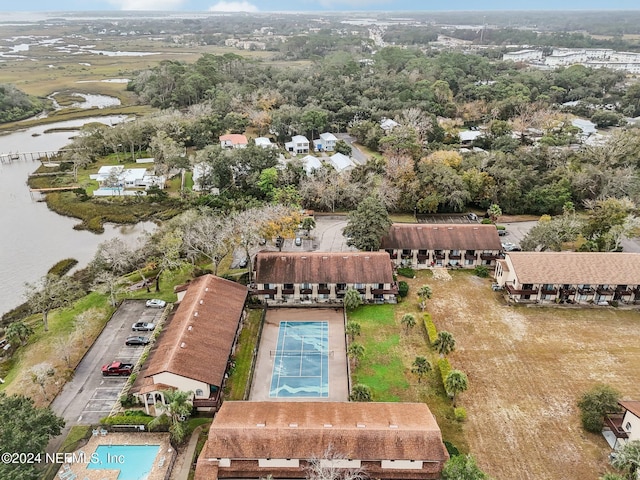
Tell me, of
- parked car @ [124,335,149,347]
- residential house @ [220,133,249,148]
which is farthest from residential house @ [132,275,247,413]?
residential house @ [220,133,249,148]

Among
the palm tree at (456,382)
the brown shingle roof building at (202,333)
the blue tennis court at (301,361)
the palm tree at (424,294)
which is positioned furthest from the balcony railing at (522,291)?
the brown shingle roof building at (202,333)

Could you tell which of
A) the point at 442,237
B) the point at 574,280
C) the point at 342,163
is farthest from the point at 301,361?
the point at 342,163

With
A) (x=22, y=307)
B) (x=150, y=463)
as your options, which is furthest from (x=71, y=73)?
(x=150, y=463)

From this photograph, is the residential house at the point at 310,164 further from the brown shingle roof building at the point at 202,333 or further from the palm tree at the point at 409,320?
the palm tree at the point at 409,320

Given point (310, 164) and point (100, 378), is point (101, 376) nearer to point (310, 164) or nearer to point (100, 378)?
point (100, 378)

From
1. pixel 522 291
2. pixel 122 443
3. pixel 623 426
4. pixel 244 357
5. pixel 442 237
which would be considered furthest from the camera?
pixel 442 237

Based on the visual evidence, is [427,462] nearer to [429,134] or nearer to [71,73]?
[429,134]
